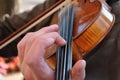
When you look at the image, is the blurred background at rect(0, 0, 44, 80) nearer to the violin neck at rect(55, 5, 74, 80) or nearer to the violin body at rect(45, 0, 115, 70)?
the violin body at rect(45, 0, 115, 70)

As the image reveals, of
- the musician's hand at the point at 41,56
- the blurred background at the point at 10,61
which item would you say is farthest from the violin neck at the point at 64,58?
the blurred background at the point at 10,61

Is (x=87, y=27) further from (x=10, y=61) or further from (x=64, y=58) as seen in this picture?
(x=10, y=61)

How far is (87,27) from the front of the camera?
2.55 feet

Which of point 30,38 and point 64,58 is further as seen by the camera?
point 30,38

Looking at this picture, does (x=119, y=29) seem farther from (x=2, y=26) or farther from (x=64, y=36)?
(x=2, y=26)

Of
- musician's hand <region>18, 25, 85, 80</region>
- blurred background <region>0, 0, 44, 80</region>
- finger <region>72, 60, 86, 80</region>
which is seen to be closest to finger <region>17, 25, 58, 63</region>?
musician's hand <region>18, 25, 85, 80</region>

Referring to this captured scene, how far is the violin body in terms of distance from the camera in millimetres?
712

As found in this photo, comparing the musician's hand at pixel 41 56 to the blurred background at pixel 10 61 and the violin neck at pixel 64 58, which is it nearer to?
the violin neck at pixel 64 58

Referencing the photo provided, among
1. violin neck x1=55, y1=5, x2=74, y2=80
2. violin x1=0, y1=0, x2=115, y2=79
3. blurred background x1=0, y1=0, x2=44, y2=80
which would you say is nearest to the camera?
violin neck x1=55, y1=5, x2=74, y2=80

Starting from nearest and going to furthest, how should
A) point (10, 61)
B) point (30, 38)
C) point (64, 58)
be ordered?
point (64, 58)
point (30, 38)
point (10, 61)

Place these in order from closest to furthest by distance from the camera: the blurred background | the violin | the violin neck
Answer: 1. the violin neck
2. the violin
3. the blurred background

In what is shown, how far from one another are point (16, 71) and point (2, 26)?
0.36 metres

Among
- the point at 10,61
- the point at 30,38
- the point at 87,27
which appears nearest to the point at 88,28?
the point at 87,27

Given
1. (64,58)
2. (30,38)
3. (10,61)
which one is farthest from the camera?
(10,61)
